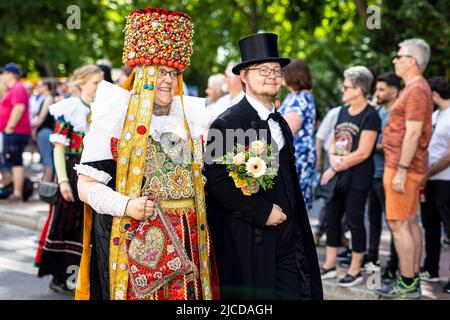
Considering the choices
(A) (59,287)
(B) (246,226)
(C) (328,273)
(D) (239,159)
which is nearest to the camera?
(D) (239,159)

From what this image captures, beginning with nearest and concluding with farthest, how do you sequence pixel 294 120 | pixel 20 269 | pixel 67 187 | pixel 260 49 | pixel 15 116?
pixel 260 49, pixel 67 187, pixel 294 120, pixel 20 269, pixel 15 116

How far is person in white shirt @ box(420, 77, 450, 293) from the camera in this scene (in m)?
6.41

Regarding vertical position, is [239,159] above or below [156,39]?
below

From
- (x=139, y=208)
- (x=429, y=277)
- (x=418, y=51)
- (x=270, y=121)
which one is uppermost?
(x=418, y=51)

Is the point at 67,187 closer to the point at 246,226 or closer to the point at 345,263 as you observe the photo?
the point at 246,226

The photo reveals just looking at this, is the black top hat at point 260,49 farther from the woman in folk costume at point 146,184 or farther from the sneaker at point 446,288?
the sneaker at point 446,288

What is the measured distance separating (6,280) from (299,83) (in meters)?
3.41

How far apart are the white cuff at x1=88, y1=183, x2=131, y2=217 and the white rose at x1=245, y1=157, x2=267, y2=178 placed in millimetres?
715

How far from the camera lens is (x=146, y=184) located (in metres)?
3.48

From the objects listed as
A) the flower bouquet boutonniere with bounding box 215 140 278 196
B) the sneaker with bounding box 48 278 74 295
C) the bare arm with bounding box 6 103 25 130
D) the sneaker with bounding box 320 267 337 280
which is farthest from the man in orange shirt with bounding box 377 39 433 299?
the bare arm with bounding box 6 103 25 130

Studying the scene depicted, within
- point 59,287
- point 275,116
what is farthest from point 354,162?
point 59,287

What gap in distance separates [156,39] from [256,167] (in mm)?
860

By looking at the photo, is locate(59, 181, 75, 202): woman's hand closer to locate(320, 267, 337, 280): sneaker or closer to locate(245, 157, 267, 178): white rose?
locate(320, 267, 337, 280): sneaker
